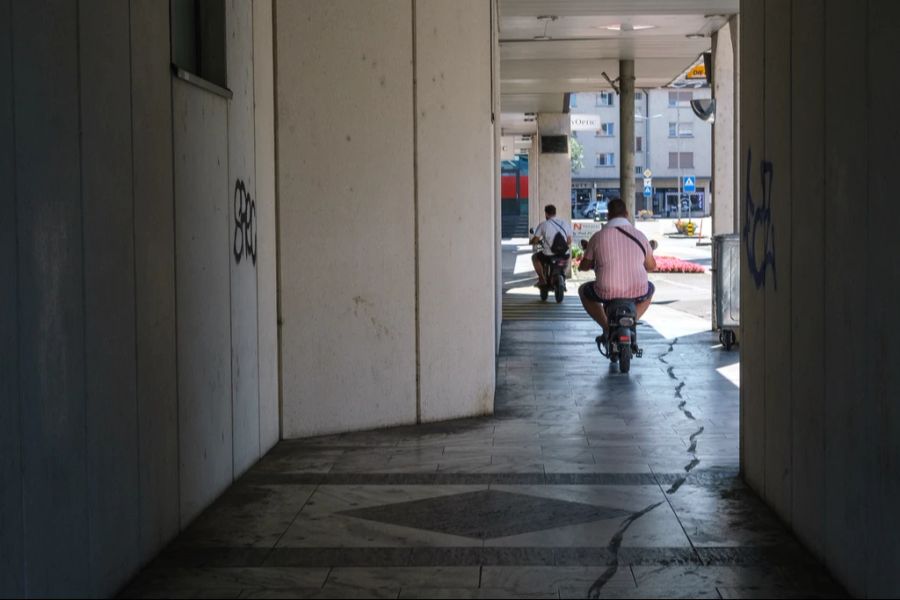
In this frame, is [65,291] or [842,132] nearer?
Answer: [65,291]

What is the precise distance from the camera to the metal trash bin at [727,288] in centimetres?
1470

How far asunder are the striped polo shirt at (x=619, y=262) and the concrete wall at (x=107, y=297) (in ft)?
19.7

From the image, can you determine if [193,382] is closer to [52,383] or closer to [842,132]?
[52,383]

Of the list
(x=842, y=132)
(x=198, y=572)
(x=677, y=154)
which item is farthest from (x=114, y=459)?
(x=677, y=154)

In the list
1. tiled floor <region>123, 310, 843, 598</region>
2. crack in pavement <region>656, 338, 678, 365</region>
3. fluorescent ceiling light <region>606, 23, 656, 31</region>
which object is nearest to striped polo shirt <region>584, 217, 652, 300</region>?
crack in pavement <region>656, 338, 678, 365</region>

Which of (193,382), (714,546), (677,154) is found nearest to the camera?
(714,546)

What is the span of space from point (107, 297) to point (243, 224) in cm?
281

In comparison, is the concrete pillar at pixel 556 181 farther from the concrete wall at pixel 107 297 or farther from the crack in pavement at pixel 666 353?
the concrete wall at pixel 107 297

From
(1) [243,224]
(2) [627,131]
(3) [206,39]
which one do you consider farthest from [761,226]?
(2) [627,131]

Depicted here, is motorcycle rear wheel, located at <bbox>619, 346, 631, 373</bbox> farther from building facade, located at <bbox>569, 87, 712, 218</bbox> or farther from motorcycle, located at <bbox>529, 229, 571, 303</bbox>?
building facade, located at <bbox>569, 87, 712, 218</bbox>

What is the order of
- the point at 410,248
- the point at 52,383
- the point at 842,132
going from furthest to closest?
the point at 410,248 → the point at 842,132 → the point at 52,383

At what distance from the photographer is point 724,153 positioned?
688 inches

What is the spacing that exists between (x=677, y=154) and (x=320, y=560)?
92572mm

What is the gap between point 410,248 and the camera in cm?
934
